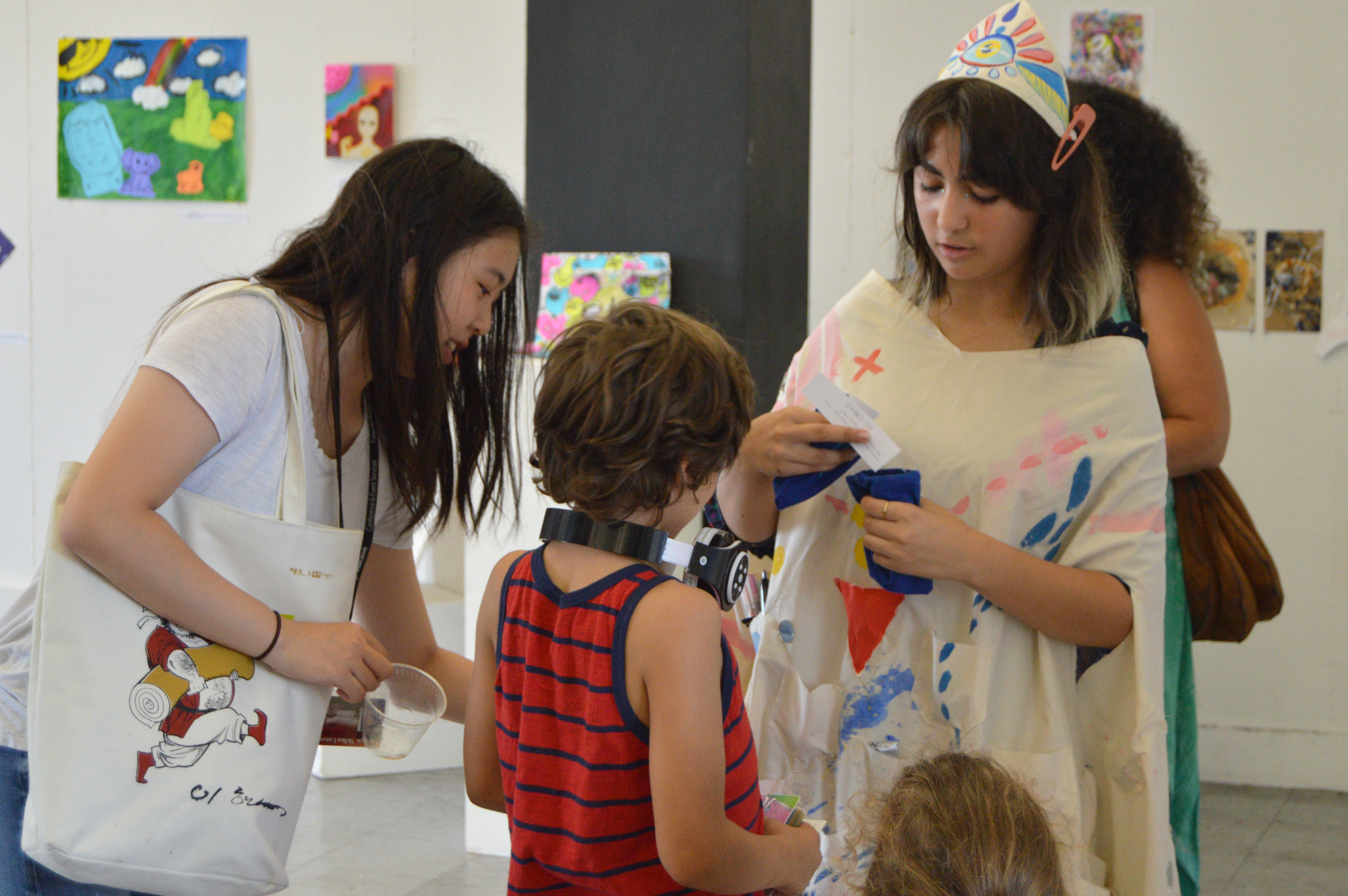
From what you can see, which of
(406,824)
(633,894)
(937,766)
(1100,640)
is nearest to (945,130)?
(1100,640)

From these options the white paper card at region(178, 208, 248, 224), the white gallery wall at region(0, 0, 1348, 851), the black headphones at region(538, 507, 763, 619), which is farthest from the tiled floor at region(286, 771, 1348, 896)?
the white paper card at region(178, 208, 248, 224)

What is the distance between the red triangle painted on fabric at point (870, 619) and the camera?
1475mm

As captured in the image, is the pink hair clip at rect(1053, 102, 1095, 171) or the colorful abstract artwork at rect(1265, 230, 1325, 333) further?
the colorful abstract artwork at rect(1265, 230, 1325, 333)

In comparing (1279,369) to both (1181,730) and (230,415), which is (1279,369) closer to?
(1181,730)

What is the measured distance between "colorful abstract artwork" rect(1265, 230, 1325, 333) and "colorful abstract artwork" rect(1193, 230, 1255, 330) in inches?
1.8

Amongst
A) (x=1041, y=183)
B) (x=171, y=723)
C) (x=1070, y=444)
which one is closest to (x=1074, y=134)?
(x=1041, y=183)

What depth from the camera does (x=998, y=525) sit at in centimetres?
142

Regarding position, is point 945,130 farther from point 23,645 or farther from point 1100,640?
point 23,645

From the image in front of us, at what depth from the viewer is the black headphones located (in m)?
1.04

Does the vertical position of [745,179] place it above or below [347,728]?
above

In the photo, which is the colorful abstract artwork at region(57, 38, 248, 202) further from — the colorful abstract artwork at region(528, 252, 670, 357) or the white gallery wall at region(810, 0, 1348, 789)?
the white gallery wall at region(810, 0, 1348, 789)

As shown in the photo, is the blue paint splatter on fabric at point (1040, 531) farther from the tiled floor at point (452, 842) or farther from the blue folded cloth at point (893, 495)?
the tiled floor at point (452, 842)

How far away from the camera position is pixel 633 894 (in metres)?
1.03

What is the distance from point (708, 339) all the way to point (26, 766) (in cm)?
87
